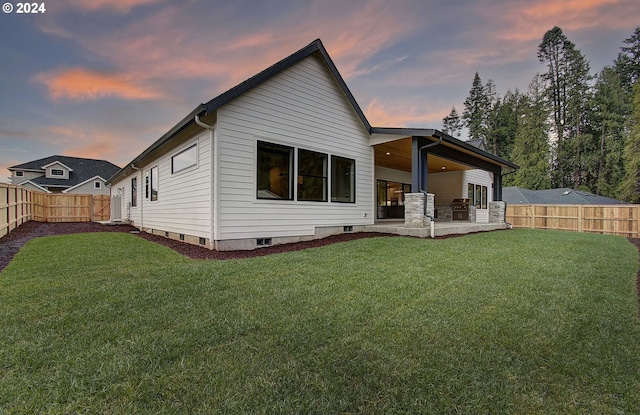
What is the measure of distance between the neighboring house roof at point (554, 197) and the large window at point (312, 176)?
18.9 m

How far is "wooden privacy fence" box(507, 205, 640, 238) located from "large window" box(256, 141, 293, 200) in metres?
14.5

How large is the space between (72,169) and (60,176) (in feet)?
4.19

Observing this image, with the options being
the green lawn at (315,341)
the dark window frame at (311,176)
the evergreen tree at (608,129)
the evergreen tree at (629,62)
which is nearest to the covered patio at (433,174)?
the dark window frame at (311,176)

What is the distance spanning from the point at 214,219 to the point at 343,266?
128 inches

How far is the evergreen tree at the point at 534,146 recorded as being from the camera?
25812mm

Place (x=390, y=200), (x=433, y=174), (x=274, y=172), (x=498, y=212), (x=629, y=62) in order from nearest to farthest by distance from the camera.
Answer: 1. (x=274, y=172)
2. (x=498, y=212)
3. (x=390, y=200)
4. (x=433, y=174)
5. (x=629, y=62)

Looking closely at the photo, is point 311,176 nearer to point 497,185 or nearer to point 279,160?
point 279,160

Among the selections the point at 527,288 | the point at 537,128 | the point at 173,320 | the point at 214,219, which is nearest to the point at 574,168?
the point at 537,128

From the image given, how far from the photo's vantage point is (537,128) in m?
26.4

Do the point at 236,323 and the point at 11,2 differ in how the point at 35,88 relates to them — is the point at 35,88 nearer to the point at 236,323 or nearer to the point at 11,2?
the point at 11,2

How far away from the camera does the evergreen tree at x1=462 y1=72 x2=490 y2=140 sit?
112 feet

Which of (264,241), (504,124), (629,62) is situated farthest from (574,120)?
(264,241)

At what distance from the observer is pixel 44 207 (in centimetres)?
1591

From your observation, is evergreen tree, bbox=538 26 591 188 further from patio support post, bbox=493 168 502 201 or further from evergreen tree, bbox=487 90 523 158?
patio support post, bbox=493 168 502 201
